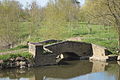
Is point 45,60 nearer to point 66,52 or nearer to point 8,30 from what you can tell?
point 66,52

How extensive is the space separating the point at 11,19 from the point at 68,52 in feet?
35.3

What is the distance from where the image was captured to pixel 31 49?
2980 centimetres

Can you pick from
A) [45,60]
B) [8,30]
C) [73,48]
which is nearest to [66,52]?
[73,48]

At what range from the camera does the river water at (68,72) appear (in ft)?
82.2

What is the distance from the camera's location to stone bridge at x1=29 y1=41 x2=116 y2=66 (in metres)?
29.0

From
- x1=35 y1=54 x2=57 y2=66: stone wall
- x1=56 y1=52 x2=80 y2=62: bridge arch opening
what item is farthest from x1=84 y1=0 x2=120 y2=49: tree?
x1=35 y1=54 x2=57 y2=66: stone wall

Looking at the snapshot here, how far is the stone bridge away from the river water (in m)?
1.09

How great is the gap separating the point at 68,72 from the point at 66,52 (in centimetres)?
757

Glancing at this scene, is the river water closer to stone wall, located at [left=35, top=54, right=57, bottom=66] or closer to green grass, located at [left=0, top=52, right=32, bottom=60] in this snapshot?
stone wall, located at [left=35, top=54, right=57, bottom=66]

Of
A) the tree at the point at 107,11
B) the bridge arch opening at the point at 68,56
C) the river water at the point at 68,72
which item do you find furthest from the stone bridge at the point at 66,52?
the tree at the point at 107,11

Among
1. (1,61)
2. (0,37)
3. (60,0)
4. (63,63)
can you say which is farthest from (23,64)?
(60,0)

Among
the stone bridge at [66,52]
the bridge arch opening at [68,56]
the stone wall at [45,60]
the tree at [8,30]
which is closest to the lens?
the stone wall at [45,60]

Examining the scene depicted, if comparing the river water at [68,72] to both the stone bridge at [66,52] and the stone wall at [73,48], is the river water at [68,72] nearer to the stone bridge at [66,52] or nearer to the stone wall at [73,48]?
the stone bridge at [66,52]

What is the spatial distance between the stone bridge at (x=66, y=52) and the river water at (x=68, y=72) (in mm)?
1087
